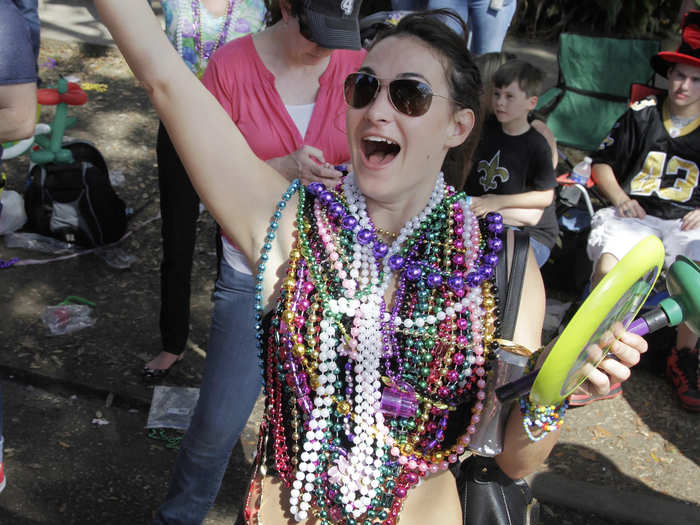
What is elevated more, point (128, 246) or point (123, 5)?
point (123, 5)

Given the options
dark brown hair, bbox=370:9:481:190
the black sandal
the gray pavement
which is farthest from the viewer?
the black sandal

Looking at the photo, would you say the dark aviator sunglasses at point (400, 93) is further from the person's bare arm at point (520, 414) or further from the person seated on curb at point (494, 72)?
the person seated on curb at point (494, 72)

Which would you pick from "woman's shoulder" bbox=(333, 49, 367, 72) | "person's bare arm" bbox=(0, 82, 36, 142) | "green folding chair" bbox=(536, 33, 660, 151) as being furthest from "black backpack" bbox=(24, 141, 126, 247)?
"green folding chair" bbox=(536, 33, 660, 151)

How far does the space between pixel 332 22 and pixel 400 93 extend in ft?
2.21

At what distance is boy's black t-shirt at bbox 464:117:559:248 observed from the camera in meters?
4.14

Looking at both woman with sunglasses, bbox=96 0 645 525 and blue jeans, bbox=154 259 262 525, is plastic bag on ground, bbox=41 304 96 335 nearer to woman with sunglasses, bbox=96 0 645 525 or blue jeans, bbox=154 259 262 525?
blue jeans, bbox=154 259 262 525

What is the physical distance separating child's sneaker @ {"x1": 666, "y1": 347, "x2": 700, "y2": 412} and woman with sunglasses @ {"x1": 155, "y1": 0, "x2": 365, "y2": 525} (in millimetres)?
2780

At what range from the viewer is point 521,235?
5.99 feet

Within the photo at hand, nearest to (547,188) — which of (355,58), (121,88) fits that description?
(355,58)

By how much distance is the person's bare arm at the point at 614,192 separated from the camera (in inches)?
177

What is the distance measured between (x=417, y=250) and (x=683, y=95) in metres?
3.34

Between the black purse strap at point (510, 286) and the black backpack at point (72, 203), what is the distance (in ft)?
11.4

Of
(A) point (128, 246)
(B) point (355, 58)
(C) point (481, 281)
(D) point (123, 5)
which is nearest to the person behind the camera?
(D) point (123, 5)

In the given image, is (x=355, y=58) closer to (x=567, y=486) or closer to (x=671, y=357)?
(x=567, y=486)
